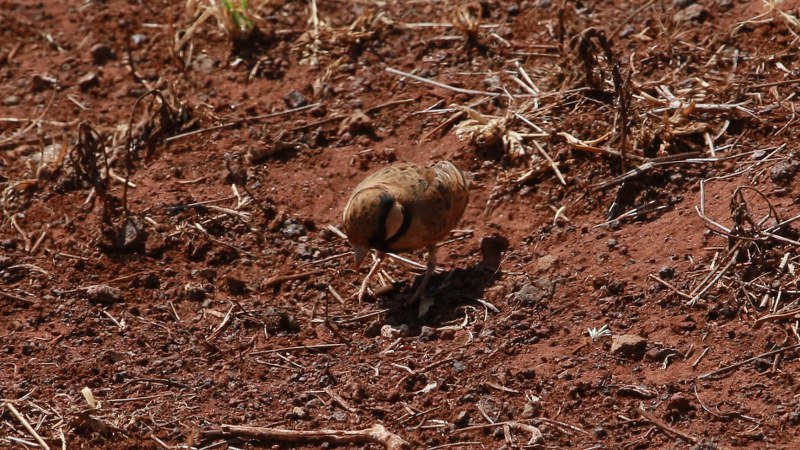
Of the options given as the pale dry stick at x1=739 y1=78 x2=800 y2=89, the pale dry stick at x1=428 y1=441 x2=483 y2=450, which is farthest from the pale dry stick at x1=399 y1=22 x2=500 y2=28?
the pale dry stick at x1=428 y1=441 x2=483 y2=450

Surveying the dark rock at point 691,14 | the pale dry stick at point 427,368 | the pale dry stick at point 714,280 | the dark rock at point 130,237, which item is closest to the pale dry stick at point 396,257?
the dark rock at point 130,237

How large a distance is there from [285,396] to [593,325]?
1697 mm

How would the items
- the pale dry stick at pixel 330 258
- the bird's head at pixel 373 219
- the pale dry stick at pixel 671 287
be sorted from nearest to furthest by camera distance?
the pale dry stick at pixel 671 287
the bird's head at pixel 373 219
the pale dry stick at pixel 330 258

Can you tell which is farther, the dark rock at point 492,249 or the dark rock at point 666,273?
the dark rock at point 492,249

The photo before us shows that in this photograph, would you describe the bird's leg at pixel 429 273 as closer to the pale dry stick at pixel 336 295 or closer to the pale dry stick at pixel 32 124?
the pale dry stick at pixel 336 295

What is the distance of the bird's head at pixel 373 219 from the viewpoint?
7055 millimetres

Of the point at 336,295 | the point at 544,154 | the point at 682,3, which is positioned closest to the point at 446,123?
the point at 544,154

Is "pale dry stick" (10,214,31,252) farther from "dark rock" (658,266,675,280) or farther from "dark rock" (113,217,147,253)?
"dark rock" (658,266,675,280)

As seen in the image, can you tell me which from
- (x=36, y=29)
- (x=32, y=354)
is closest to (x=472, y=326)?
(x=32, y=354)

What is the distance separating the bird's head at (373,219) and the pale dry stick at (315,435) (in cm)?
139

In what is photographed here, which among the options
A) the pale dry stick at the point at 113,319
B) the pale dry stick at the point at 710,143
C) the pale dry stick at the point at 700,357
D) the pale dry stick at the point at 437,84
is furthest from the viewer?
the pale dry stick at the point at 437,84

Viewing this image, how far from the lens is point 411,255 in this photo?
8.12 metres

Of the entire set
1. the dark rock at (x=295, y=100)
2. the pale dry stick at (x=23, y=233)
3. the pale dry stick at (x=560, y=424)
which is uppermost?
the pale dry stick at (x=560, y=424)

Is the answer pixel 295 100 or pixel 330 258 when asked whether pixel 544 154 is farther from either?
pixel 295 100
